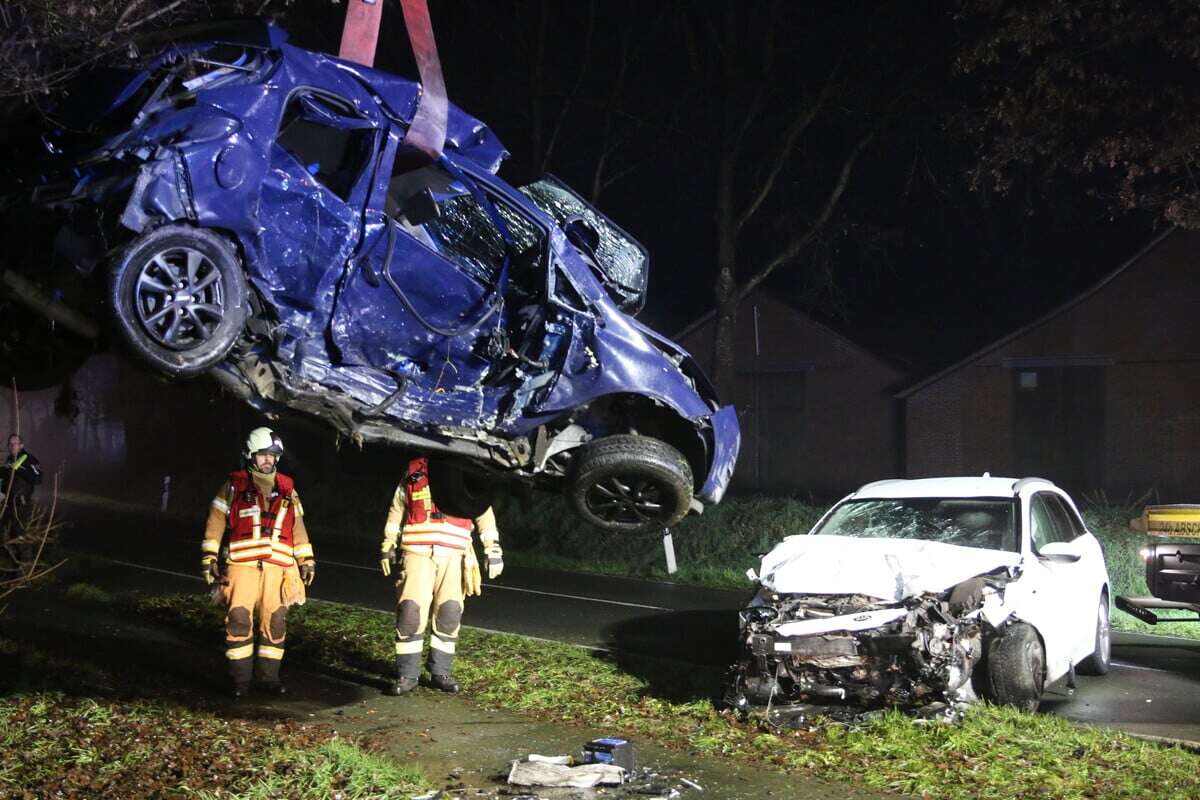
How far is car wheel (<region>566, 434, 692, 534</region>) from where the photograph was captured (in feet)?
22.9

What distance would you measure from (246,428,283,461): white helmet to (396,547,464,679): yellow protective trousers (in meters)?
1.22

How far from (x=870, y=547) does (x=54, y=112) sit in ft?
19.2

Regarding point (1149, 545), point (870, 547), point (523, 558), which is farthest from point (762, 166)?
point (870, 547)

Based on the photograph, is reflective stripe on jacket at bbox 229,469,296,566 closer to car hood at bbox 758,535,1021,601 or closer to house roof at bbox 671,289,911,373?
car hood at bbox 758,535,1021,601

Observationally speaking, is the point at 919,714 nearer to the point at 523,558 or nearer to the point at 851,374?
the point at 523,558

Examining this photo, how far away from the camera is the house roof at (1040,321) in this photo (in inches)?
1048

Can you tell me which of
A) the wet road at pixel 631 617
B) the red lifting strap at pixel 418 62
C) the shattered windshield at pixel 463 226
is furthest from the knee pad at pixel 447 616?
the red lifting strap at pixel 418 62

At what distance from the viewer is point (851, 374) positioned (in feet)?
103

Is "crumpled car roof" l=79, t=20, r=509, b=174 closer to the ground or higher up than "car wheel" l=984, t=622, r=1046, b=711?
higher up

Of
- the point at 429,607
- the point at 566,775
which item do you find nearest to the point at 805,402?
the point at 429,607

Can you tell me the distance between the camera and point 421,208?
7.24 metres

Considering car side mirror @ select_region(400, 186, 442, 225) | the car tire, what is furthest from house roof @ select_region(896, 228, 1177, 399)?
car side mirror @ select_region(400, 186, 442, 225)

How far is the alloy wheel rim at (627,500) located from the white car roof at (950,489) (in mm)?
2836

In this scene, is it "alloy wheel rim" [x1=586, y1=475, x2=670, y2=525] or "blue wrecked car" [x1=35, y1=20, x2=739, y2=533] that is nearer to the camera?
"blue wrecked car" [x1=35, y1=20, x2=739, y2=533]
